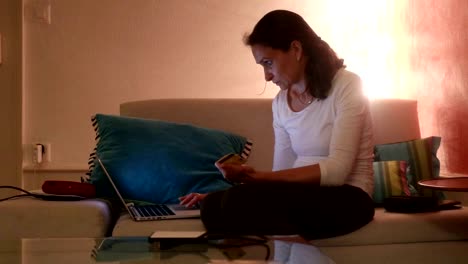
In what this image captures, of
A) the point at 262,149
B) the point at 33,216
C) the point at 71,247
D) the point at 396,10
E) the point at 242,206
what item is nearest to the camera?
the point at 71,247

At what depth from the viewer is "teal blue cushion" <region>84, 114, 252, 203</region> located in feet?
6.00

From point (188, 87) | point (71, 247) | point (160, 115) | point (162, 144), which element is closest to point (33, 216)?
point (71, 247)

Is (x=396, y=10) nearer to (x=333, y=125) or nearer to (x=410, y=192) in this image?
(x=410, y=192)

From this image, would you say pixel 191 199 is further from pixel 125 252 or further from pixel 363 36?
pixel 363 36

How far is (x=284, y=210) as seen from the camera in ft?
4.46

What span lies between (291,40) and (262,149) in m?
0.53

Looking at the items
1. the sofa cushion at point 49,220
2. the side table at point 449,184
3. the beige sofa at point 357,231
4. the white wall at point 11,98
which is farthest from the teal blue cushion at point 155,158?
the white wall at point 11,98

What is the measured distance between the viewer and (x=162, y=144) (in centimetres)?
189

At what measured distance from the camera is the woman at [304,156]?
4.50 ft

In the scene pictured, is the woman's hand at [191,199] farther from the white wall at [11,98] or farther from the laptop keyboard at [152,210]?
the white wall at [11,98]

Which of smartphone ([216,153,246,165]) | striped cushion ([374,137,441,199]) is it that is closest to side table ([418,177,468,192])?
striped cushion ([374,137,441,199])

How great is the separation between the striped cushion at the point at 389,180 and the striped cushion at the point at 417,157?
0.10m

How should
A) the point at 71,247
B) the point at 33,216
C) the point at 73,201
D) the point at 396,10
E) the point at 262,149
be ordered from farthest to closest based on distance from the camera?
the point at 396,10 → the point at 262,149 → the point at 73,201 → the point at 33,216 → the point at 71,247

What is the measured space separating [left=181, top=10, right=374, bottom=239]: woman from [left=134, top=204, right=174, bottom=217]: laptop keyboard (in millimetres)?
81
